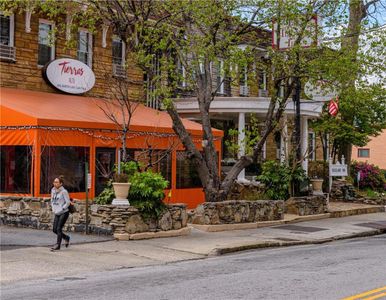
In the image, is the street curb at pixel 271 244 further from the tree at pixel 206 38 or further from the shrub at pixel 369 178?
the shrub at pixel 369 178

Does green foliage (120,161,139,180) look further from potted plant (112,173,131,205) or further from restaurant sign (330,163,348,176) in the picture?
restaurant sign (330,163,348,176)

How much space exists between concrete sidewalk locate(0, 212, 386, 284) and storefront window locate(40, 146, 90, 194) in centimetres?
245

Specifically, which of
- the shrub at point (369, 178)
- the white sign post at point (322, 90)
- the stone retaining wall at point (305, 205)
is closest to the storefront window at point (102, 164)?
the stone retaining wall at point (305, 205)

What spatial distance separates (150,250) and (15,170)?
22.5 ft

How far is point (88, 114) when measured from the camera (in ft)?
63.5

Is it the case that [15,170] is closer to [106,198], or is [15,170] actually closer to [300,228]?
[106,198]

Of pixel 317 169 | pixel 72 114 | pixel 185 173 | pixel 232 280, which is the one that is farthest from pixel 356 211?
pixel 232 280

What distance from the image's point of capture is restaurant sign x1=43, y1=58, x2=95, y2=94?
20.9 m

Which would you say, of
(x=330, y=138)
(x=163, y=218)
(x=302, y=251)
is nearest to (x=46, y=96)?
(x=163, y=218)

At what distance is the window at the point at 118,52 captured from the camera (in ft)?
78.0

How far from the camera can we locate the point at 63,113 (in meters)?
18.4

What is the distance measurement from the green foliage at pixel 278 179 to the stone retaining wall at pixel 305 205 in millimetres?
425

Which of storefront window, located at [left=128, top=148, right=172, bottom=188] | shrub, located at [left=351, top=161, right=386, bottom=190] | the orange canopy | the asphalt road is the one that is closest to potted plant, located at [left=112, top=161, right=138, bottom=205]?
the asphalt road

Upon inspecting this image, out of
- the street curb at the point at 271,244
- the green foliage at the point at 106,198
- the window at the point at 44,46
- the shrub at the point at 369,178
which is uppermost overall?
the window at the point at 44,46
